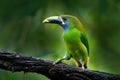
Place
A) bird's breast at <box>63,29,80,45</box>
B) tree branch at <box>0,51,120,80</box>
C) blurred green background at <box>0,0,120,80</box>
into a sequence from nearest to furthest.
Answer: tree branch at <box>0,51,120,80</box>
bird's breast at <box>63,29,80,45</box>
blurred green background at <box>0,0,120,80</box>

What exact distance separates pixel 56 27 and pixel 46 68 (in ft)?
8.68

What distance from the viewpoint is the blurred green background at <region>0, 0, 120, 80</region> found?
16.3ft

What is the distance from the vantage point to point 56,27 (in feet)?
18.1

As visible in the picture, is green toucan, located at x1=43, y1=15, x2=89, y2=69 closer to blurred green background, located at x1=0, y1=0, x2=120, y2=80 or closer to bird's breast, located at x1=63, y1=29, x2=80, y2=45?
bird's breast, located at x1=63, y1=29, x2=80, y2=45

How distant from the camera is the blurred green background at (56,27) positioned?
496 centimetres

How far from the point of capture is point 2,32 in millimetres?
5270

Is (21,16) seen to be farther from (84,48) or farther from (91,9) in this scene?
(84,48)

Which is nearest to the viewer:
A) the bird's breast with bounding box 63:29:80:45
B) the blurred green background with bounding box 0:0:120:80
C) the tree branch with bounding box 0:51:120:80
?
the tree branch with bounding box 0:51:120:80

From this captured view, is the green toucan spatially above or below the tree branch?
above

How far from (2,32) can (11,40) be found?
0.13 meters

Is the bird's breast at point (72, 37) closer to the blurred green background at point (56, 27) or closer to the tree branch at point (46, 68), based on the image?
the tree branch at point (46, 68)

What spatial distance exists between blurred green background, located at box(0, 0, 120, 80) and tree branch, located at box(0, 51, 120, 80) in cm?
180

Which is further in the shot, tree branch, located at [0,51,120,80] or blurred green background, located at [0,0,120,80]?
blurred green background, located at [0,0,120,80]

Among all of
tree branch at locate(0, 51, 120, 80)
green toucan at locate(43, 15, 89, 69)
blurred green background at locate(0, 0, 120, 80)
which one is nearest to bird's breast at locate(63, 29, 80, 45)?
green toucan at locate(43, 15, 89, 69)
